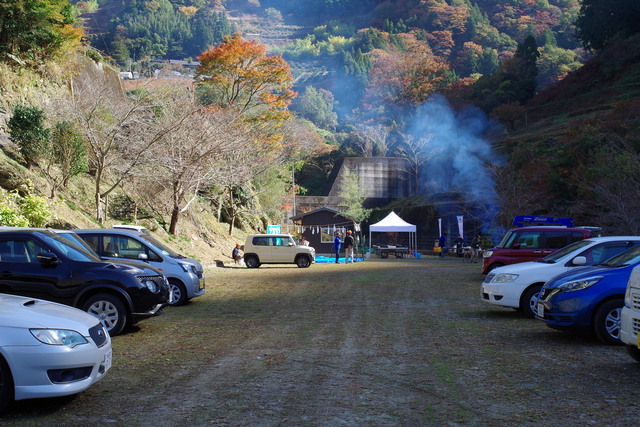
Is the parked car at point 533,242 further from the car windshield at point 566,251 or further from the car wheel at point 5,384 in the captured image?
the car wheel at point 5,384

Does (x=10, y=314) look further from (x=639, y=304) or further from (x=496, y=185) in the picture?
(x=496, y=185)

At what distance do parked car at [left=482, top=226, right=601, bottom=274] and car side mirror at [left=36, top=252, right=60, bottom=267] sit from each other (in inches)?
Answer: 472

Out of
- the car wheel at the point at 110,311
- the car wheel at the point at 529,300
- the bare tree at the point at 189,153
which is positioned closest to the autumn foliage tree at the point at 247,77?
the bare tree at the point at 189,153

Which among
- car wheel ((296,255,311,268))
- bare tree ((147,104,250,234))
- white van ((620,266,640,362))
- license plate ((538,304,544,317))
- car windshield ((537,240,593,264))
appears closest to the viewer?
white van ((620,266,640,362))

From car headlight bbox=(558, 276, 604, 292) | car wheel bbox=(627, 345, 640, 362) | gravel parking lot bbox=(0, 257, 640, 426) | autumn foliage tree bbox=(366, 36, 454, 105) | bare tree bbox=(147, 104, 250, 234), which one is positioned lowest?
gravel parking lot bbox=(0, 257, 640, 426)

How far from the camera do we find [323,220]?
48.9 metres

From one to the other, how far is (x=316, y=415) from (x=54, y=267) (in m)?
5.28

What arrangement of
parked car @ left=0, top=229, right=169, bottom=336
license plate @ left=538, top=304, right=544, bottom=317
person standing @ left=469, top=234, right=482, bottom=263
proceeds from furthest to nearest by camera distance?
1. person standing @ left=469, top=234, right=482, bottom=263
2. license plate @ left=538, top=304, right=544, bottom=317
3. parked car @ left=0, top=229, right=169, bottom=336

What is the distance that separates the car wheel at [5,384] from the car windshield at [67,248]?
3980 millimetres

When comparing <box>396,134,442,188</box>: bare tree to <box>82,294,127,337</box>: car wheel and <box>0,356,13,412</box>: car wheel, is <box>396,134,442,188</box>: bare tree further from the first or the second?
<box>0,356,13,412</box>: car wheel

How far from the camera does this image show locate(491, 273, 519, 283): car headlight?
36.7 ft

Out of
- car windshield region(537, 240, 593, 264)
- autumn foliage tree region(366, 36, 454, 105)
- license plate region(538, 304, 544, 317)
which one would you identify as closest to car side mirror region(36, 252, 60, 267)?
license plate region(538, 304, 544, 317)

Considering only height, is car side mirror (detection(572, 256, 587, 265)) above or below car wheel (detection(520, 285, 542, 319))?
above

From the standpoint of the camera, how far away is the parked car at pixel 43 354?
5.00 meters
